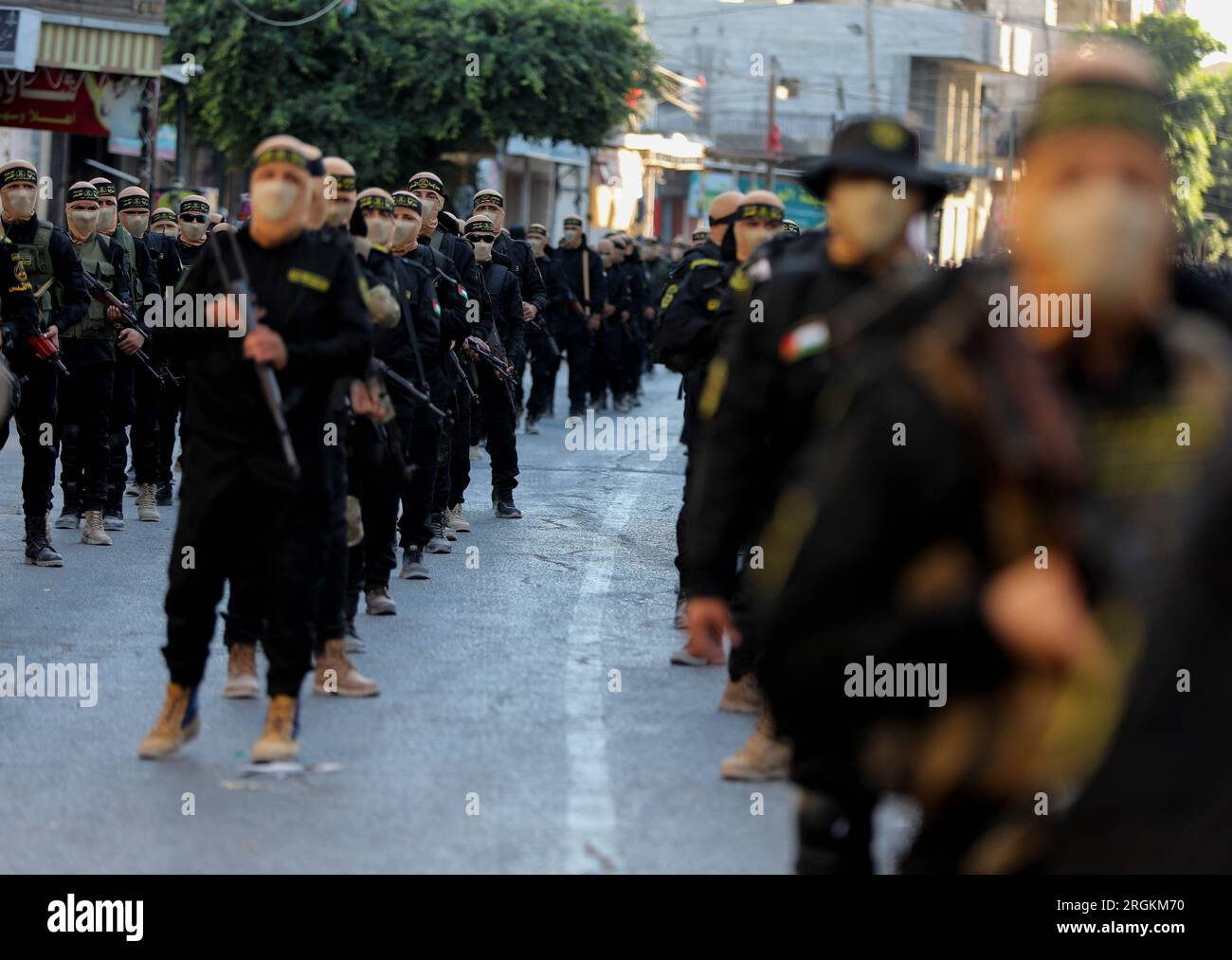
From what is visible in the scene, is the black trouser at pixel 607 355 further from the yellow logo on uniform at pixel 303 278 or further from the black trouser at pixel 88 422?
the yellow logo on uniform at pixel 303 278

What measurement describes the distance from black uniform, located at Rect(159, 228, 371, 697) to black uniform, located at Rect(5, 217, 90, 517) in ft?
15.0

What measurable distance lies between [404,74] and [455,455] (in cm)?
2516

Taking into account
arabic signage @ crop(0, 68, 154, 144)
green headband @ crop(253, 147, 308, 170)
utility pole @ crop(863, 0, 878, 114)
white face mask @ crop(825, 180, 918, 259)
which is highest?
utility pole @ crop(863, 0, 878, 114)

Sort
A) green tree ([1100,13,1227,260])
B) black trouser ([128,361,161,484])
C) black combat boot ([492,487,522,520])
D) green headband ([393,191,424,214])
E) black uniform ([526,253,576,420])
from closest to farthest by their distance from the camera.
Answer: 1. green headband ([393,191,424,214])
2. black trouser ([128,361,161,484])
3. black combat boot ([492,487,522,520])
4. black uniform ([526,253,576,420])
5. green tree ([1100,13,1227,260])

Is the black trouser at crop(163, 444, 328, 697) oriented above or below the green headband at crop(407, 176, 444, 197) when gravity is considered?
below

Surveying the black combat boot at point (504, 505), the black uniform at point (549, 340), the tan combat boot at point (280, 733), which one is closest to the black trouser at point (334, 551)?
the tan combat boot at point (280, 733)

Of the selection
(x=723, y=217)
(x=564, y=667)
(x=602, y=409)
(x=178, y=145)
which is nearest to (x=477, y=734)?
(x=564, y=667)

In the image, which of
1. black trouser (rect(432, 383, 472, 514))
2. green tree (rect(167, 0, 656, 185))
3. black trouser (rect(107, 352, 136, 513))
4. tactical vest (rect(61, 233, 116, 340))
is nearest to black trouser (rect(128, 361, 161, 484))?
black trouser (rect(107, 352, 136, 513))

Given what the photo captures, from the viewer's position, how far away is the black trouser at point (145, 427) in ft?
46.3

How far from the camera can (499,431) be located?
14.9 meters

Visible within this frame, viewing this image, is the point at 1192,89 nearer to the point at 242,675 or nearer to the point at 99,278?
the point at 99,278

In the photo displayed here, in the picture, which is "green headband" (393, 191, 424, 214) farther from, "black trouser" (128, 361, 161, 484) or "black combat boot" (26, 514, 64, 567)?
"black trouser" (128, 361, 161, 484)

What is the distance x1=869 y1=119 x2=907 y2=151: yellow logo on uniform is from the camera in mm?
5191
